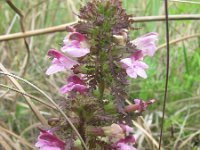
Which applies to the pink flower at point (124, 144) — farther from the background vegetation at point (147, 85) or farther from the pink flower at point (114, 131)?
the background vegetation at point (147, 85)

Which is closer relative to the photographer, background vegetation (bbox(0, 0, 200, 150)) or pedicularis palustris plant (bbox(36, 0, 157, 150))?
pedicularis palustris plant (bbox(36, 0, 157, 150))

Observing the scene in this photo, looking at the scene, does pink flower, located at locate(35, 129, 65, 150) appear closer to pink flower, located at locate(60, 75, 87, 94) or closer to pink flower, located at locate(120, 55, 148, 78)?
pink flower, located at locate(60, 75, 87, 94)

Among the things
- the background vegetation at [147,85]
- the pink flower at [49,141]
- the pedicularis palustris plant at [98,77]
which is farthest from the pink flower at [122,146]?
the background vegetation at [147,85]

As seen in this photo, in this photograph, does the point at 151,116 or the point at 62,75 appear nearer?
the point at 151,116

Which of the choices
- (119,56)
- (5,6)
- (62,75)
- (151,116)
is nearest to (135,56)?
(119,56)

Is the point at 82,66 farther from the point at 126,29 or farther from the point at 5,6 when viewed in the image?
the point at 5,6

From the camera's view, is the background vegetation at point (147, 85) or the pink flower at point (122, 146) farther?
the background vegetation at point (147, 85)

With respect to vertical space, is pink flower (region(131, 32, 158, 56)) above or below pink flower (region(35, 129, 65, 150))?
above

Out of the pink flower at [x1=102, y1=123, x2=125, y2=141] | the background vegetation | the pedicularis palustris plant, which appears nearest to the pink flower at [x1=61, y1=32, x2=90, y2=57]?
the pedicularis palustris plant

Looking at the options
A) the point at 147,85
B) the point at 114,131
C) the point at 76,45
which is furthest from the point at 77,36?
the point at 147,85
